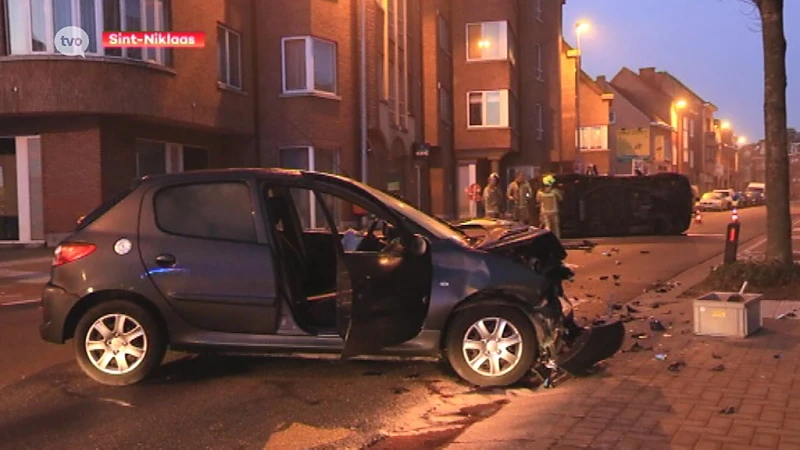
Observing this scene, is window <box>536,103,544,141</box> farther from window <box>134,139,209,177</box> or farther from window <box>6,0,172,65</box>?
window <box>6,0,172,65</box>

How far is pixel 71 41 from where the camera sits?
1689 cm

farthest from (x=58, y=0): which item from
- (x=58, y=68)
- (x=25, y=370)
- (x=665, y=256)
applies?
(x=665, y=256)

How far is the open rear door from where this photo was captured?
5.84 m

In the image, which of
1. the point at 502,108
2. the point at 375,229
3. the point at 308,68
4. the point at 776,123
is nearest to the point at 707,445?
the point at 375,229

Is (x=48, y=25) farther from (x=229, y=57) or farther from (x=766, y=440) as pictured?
(x=766, y=440)

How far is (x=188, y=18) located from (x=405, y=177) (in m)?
12.3

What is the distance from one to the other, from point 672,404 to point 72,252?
4595 mm

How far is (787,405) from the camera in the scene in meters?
5.26

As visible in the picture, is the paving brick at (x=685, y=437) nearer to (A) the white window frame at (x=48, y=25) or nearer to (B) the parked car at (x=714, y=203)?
(A) the white window frame at (x=48, y=25)

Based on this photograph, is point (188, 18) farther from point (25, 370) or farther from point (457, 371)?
point (457, 371)

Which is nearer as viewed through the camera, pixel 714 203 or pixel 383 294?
pixel 383 294

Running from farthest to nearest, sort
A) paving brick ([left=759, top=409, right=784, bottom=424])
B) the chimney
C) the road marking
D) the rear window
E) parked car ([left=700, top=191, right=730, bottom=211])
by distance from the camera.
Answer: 1. the chimney
2. parked car ([left=700, top=191, right=730, bottom=211])
3. the road marking
4. the rear window
5. paving brick ([left=759, top=409, right=784, bottom=424])

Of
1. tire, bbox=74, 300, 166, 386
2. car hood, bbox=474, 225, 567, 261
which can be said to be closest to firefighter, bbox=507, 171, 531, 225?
car hood, bbox=474, 225, 567, 261

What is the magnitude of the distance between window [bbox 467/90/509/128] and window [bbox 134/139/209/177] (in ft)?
52.4
